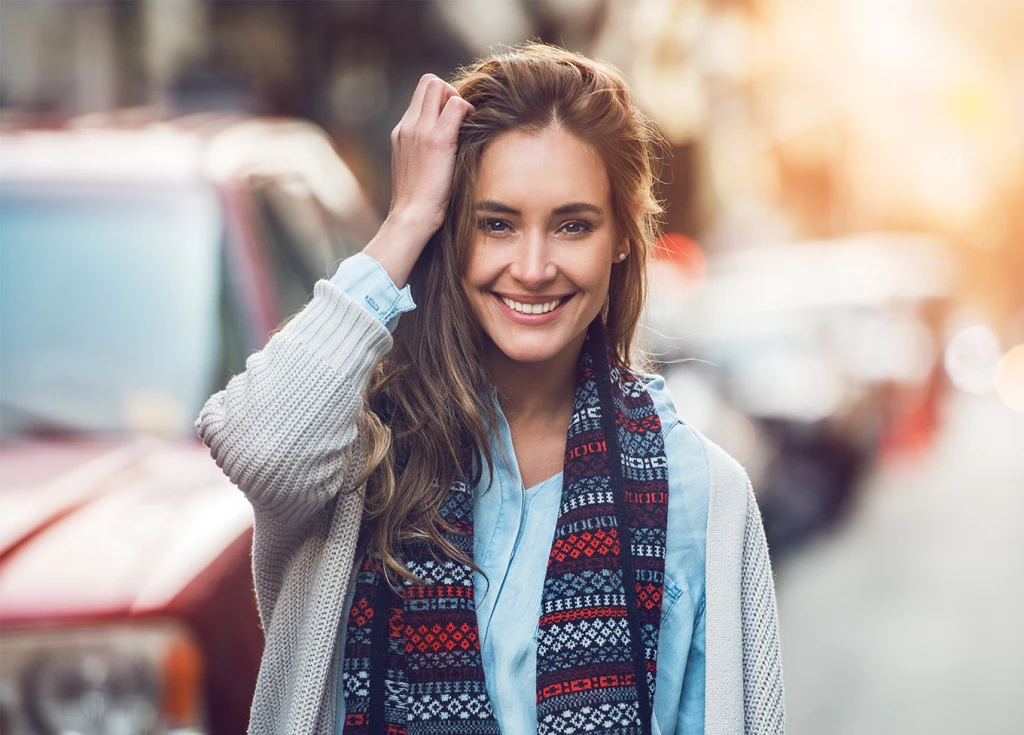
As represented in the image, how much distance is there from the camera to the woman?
6.14 ft

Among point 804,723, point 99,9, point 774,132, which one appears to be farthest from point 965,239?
point 804,723

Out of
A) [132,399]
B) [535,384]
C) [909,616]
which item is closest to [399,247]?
[535,384]

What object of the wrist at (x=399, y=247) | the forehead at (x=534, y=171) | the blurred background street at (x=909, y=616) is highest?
the forehead at (x=534, y=171)

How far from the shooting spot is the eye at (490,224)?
2.01 m

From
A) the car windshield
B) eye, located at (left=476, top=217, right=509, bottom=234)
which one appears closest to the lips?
eye, located at (left=476, top=217, right=509, bottom=234)

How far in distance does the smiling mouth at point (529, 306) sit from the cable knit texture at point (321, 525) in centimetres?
24

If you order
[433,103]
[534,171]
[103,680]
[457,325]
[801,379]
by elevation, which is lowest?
[801,379]

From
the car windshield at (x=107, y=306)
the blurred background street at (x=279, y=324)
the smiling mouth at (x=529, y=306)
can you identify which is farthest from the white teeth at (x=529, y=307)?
the car windshield at (x=107, y=306)

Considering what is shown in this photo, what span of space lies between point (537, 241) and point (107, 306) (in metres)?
1.90

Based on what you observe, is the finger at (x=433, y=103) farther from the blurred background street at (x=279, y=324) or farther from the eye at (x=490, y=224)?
the blurred background street at (x=279, y=324)

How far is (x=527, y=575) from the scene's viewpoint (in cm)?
199

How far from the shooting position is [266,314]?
3451mm

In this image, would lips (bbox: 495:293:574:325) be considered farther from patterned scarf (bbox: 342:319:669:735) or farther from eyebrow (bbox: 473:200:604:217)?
patterned scarf (bbox: 342:319:669:735)

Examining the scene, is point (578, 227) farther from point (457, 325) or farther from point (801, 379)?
point (801, 379)
